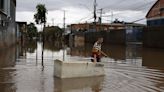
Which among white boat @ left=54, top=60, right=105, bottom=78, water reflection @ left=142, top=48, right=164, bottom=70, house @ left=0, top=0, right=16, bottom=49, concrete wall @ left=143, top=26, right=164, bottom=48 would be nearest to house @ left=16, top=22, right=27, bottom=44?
house @ left=0, top=0, right=16, bottom=49

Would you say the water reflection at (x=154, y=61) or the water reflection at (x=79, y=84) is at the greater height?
the water reflection at (x=154, y=61)

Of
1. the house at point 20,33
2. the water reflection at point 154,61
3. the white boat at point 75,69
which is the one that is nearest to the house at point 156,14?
the house at point 20,33

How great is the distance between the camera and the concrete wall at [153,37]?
142 feet

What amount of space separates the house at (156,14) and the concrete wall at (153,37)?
14.7m

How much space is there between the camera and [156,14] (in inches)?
2667

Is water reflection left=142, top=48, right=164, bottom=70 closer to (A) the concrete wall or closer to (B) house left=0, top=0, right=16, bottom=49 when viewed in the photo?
(A) the concrete wall

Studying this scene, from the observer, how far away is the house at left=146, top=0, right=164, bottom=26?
211 feet

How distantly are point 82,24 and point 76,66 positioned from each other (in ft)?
367

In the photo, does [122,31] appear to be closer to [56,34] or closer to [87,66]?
[87,66]

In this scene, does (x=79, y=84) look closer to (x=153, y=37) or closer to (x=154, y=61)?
(x=154, y=61)

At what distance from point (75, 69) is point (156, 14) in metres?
54.8

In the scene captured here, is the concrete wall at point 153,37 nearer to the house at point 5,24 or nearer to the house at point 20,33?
the house at point 5,24

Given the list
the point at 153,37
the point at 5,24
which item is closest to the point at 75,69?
the point at 5,24

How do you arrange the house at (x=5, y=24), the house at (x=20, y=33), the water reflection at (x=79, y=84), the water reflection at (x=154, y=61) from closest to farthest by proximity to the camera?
1. the water reflection at (x=79, y=84)
2. the water reflection at (x=154, y=61)
3. the house at (x=5, y=24)
4. the house at (x=20, y=33)
